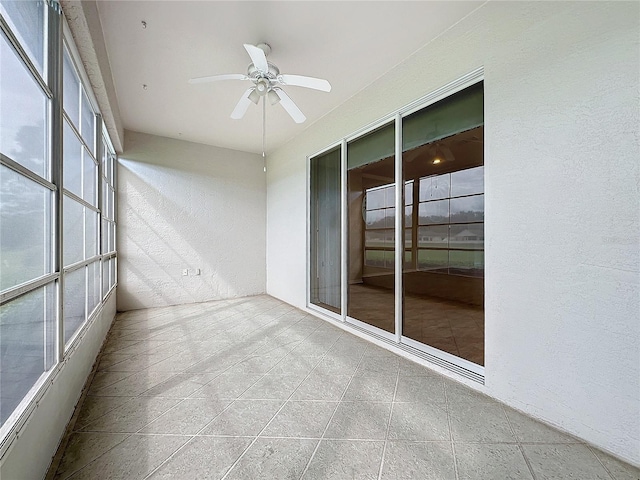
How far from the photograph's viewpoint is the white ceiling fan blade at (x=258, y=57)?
2.03 metres

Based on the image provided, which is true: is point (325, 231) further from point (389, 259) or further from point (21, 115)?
point (21, 115)

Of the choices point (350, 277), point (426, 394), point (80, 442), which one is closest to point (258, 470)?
point (80, 442)

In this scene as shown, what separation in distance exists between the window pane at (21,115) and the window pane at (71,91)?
0.48m

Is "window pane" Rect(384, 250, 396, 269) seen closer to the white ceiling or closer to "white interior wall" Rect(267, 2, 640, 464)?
"white interior wall" Rect(267, 2, 640, 464)

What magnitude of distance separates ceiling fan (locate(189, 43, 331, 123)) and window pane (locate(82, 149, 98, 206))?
140cm

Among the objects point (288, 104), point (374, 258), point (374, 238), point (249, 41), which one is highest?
point (249, 41)

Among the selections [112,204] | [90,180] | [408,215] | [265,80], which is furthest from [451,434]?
[112,204]

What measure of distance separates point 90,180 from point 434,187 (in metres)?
3.58

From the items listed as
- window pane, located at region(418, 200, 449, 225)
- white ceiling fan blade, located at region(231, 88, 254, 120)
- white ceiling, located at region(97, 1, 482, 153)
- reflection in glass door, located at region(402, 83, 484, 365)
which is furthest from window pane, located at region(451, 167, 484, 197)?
white ceiling fan blade, located at region(231, 88, 254, 120)

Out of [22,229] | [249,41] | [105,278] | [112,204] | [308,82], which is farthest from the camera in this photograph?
[112,204]

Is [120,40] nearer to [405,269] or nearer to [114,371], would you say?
[114,371]

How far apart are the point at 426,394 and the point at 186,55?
369cm

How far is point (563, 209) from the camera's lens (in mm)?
1748

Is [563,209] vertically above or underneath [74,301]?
above
